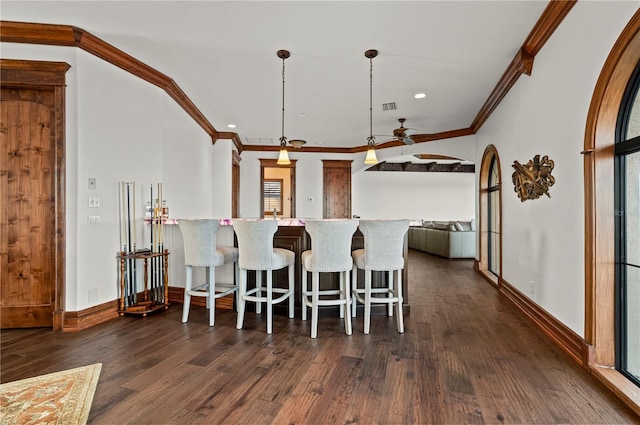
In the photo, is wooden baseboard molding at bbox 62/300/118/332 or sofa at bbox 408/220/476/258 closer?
wooden baseboard molding at bbox 62/300/118/332

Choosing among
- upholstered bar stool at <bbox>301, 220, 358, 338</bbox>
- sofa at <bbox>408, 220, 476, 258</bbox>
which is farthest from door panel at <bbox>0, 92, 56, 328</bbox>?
sofa at <bbox>408, 220, 476, 258</bbox>

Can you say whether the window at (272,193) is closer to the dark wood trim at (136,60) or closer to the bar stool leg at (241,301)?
the dark wood trim at (136,60)

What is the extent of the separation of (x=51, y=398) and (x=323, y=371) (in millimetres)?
1629

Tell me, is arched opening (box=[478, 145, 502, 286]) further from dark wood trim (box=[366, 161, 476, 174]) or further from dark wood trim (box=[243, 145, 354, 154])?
dark wood trim (box=[366, 161, 476, 174])

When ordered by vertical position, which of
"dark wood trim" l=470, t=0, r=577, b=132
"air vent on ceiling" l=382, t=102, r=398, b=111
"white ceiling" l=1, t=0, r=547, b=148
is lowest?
"dark wood trim" l=470, t=0, r=577, b=132

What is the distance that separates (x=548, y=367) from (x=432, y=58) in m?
3.06

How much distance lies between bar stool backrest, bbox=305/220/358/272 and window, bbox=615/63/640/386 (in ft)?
6.17

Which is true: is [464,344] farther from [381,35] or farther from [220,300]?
[381,35]

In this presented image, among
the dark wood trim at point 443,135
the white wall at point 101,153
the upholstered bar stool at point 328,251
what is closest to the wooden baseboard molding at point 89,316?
the white wall at point 101,153

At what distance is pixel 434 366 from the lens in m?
2.25

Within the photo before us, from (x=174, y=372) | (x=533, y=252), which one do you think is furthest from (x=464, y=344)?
(x=174, y=372)

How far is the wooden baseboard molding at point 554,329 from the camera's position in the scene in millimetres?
2291

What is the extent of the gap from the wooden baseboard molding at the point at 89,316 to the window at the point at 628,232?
4.29 meters

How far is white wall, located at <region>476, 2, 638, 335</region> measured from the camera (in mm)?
2236
